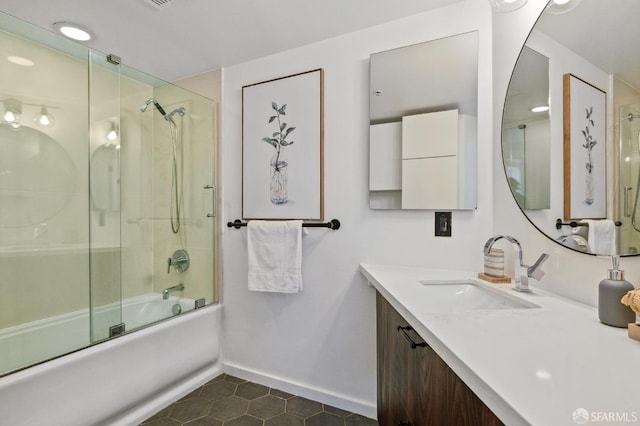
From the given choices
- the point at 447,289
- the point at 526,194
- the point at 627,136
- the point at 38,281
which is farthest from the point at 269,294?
the point at 627,136

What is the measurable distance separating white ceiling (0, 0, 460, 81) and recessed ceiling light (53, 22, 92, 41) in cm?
4

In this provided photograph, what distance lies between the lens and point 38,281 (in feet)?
5.41

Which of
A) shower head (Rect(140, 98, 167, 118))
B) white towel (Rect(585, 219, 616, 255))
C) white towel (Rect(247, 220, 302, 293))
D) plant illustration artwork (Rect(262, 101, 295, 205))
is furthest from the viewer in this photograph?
shower head (Rect(140, 98, 167, 118))

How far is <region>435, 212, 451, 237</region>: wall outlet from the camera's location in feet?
4.85

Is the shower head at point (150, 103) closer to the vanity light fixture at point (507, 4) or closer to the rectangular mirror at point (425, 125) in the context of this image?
the rectangular mirror at point (425, 125)

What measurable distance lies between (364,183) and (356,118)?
37 cm

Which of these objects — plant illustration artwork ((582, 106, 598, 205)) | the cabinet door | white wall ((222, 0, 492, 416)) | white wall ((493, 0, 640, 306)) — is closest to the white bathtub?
white wall ((222, 0, 492, 416))

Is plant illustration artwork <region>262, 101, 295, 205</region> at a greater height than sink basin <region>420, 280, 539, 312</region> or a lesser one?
greater

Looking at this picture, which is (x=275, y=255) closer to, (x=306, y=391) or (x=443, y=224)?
(x=306, y=391)

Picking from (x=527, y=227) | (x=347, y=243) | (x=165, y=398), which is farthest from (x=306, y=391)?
(x=527, y=227)

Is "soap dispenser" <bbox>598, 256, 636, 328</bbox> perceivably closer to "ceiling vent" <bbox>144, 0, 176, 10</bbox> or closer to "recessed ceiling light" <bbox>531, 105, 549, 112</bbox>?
"recessed ceiling light" <bbox>531, 105, 549, 112</bbox>

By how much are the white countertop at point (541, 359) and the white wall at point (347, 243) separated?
0.62 metres

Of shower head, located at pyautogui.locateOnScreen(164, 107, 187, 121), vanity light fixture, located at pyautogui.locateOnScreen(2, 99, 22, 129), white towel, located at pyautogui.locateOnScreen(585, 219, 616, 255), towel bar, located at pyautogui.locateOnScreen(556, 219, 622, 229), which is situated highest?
shower head, located at pyautogui.locateOnScreen(164, 107, 187, 121)

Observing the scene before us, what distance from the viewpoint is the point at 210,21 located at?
1.58 metres
